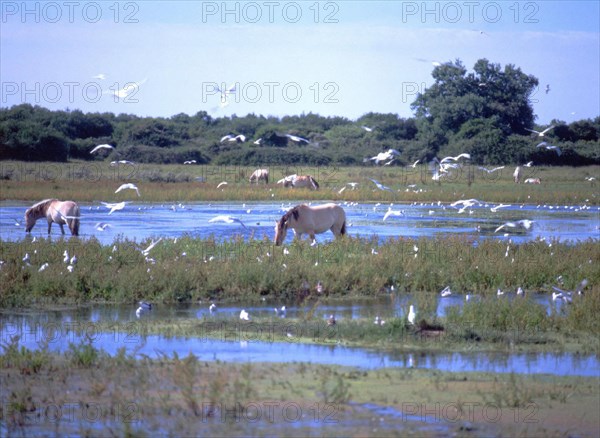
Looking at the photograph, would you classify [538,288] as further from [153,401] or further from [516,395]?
[153,401]

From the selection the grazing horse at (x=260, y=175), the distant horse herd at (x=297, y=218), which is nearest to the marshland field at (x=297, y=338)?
the distant horse herd at (x=297, y=218)

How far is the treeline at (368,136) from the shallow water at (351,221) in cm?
1158

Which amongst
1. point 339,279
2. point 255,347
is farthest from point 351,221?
point 255,347

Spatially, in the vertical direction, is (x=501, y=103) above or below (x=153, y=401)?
above

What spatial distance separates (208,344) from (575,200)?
27.9m

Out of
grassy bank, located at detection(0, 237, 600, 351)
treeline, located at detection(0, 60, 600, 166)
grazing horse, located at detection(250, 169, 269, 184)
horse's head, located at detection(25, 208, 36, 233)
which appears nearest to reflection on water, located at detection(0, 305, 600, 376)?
grassy bank, located at detection(0, 237, 600, 351)

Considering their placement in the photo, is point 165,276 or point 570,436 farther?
point 165,276

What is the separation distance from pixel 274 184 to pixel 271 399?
32745 mm

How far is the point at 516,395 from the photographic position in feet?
27.0

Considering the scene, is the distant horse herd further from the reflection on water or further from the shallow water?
the reflection on water

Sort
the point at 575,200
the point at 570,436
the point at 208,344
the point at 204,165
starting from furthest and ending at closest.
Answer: the point at 204,165 < the point at 575,200 < the point at 208,344 < the point at 570,436

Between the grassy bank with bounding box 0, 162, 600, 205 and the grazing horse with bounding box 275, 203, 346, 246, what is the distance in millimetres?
14929

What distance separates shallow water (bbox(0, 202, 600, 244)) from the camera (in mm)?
23344

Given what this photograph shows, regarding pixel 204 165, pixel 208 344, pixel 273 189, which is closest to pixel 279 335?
pixel 208 344
